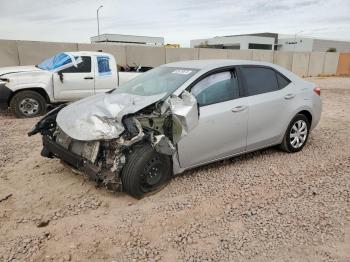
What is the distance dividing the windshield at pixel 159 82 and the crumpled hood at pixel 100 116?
9.2 inches

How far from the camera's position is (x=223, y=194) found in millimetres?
3926

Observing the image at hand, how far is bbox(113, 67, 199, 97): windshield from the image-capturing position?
164 inches

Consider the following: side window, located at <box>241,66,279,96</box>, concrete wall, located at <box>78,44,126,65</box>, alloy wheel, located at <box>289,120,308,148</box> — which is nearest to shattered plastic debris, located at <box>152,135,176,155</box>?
side window, located at <box>241,66,279,96</box>

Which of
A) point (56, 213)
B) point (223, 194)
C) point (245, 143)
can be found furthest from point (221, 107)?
point (56, 213)

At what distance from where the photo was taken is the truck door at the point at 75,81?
805 centimetres

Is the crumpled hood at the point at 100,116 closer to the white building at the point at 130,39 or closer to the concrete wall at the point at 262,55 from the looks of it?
the concrete wall at the point at 262,55

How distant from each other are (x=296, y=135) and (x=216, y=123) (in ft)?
6.10

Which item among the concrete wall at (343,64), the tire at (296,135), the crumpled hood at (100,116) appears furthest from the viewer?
the concrete wall at (343,64)

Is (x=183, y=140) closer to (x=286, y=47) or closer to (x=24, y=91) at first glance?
(x=24, y=91)

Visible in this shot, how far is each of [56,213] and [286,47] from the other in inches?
2770

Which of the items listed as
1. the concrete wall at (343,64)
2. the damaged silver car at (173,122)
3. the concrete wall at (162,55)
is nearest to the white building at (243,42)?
the concrete wall at (343,64)

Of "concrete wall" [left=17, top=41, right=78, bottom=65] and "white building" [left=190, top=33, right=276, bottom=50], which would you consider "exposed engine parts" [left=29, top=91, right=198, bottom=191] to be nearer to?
"concrete wall" [left=17, top=41, right=78, bottom=65]

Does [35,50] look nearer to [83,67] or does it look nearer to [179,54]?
[83,67]

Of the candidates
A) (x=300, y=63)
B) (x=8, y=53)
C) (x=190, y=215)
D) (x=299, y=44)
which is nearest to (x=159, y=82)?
(x=190, y=215)
